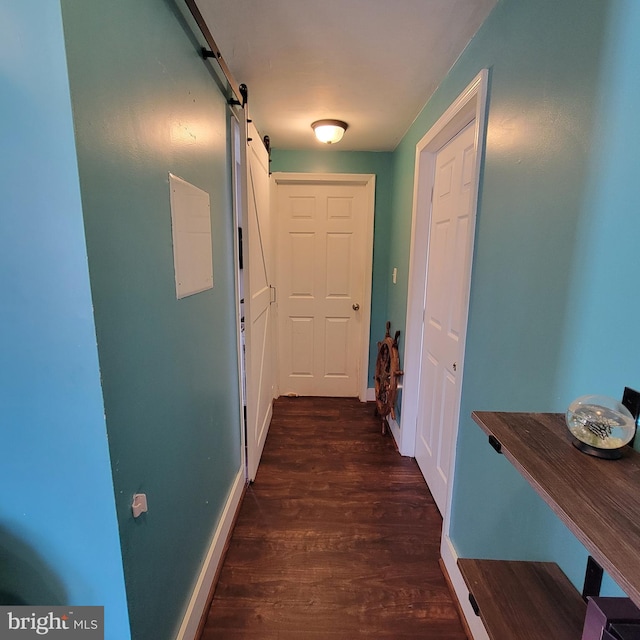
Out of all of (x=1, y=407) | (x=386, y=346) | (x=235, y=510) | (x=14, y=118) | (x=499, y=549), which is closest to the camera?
(x=14, y=118)

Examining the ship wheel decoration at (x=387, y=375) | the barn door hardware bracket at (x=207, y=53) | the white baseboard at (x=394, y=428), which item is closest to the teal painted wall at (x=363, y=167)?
the ship wheel decoration at (x=387, y=375)

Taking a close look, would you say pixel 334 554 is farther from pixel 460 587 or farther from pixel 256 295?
pixel 256 295

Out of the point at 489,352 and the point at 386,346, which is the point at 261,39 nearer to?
the point at 489,352

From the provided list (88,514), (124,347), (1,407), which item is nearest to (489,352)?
(124,347)

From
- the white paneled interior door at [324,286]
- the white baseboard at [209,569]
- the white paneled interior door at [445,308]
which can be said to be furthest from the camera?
the white paneled interior door at [324,286]

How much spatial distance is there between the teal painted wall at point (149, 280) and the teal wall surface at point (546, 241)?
1096mm

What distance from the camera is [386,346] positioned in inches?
109

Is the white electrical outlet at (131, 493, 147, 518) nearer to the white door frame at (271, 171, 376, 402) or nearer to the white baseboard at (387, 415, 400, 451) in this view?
the white baseboard at (387, 415, 400, 451)

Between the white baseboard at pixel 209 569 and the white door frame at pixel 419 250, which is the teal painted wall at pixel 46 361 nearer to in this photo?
the white baseboard at pixel 209 569

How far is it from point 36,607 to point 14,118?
1.16 m

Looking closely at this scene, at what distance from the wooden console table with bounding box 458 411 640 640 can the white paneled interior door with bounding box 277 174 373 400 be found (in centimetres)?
241

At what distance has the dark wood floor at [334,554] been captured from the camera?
4.33 feet

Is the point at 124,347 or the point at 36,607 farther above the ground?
the point at 124,347

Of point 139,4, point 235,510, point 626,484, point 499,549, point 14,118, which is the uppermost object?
point 139,4
